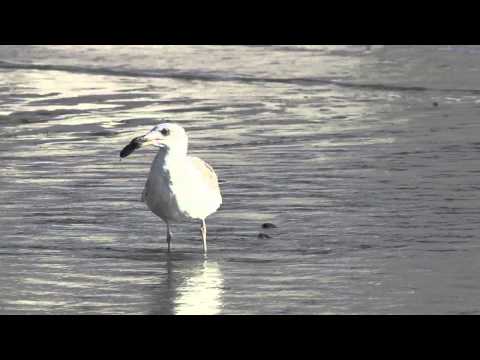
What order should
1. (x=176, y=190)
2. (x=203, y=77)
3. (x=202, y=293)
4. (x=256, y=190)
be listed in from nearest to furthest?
(x=202, y=293)
(x=176, y=190)
(x=256, y=190)
(x=203, y=77)

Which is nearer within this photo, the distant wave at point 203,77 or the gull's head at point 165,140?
the gull's head at point 165,140

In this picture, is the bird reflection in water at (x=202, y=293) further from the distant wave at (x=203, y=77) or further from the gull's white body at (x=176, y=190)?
the distant wave at (x=203, y=77)

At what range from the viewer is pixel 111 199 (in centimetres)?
1443

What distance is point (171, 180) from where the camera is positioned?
12.1 meters

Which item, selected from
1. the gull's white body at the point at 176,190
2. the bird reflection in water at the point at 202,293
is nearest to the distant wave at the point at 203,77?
the gull's white body at the point at 176,190

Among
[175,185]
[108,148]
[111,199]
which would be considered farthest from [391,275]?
[108,148]

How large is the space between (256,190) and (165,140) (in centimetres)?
284

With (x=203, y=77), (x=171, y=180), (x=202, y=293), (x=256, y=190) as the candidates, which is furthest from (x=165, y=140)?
(x=203, y=77)

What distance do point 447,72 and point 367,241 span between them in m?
13.3

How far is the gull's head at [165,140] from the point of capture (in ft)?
39.8

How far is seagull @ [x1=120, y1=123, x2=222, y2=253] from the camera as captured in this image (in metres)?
12.1

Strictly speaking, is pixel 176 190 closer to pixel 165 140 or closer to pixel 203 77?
pixel 165 140

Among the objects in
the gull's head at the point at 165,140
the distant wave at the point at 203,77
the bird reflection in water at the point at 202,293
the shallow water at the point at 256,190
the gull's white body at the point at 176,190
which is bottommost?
the distant wave at the point at 203,77

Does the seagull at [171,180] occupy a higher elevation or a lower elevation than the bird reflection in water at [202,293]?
higher
